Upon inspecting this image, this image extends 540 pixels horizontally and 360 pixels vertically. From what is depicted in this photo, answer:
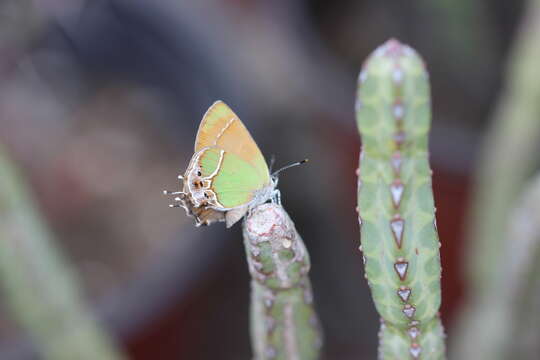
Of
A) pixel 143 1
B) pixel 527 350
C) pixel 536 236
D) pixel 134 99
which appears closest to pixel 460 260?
pixel 527 350

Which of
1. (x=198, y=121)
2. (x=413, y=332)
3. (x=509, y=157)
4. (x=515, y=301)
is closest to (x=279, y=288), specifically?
(x=413, y=332)

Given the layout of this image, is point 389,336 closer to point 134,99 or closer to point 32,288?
point 32,288

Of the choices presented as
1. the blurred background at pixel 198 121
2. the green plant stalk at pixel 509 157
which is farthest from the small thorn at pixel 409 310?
the blurred background at pixel 198 121

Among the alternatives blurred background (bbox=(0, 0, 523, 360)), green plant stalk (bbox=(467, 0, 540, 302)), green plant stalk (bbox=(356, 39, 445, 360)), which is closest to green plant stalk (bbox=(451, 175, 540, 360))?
green plant stalk (bbox=(467, 0, 540, 302))

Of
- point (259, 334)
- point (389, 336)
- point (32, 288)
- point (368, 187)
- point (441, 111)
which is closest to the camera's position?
point (368, 187)

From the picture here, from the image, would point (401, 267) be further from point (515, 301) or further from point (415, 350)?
point (515, 301)

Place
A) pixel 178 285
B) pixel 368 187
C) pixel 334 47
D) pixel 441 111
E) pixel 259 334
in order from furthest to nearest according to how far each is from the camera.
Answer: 1. pixel 334 47
2. pixel 441 111
3. pixel 178 285
4. pixel 259 334
5. pixel 368 187

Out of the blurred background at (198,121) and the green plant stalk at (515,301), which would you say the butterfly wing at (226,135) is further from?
the blurred background at (198,121)
